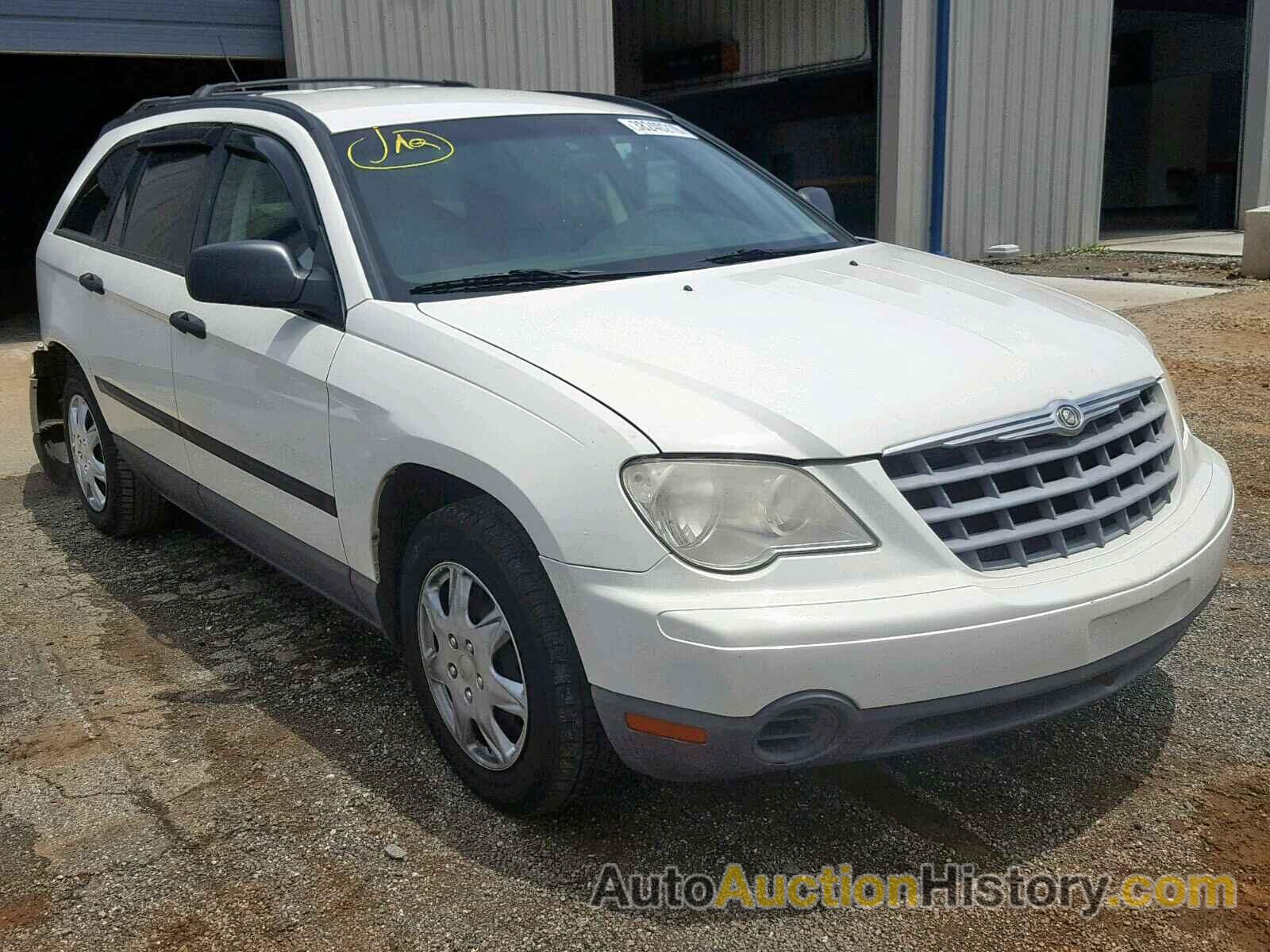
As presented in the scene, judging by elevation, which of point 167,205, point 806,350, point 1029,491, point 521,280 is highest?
point 167,205

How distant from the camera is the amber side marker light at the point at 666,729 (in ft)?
7.93

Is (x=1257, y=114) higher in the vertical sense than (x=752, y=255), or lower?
higher

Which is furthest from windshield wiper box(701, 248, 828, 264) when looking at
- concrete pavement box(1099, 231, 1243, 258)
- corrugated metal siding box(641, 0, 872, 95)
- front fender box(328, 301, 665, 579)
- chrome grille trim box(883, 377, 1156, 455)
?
corrugated metal siding box(641, 0, 872, 95)

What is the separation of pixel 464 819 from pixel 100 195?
128 inches

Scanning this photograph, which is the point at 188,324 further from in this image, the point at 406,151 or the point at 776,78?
the point at 776,78

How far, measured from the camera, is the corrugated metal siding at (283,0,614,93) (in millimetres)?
10336

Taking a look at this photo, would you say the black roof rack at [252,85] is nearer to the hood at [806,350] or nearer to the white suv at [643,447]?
the white suv at [643,447]

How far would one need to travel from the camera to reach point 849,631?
2344 millimetres

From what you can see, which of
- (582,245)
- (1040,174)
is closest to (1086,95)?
(1040,174)

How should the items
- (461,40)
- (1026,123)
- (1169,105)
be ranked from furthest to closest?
1. (1169,105)
2. (1026,123)
3. (461,40)

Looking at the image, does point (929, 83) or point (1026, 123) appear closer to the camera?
point (929, 83)

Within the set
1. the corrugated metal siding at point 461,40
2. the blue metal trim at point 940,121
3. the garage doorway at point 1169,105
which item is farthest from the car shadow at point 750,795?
the garage doorway at point 1169,105

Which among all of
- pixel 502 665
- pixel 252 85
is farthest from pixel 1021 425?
pixel 252 85

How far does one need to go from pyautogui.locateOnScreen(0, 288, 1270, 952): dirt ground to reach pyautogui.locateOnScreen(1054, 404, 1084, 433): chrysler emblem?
0.88 m
